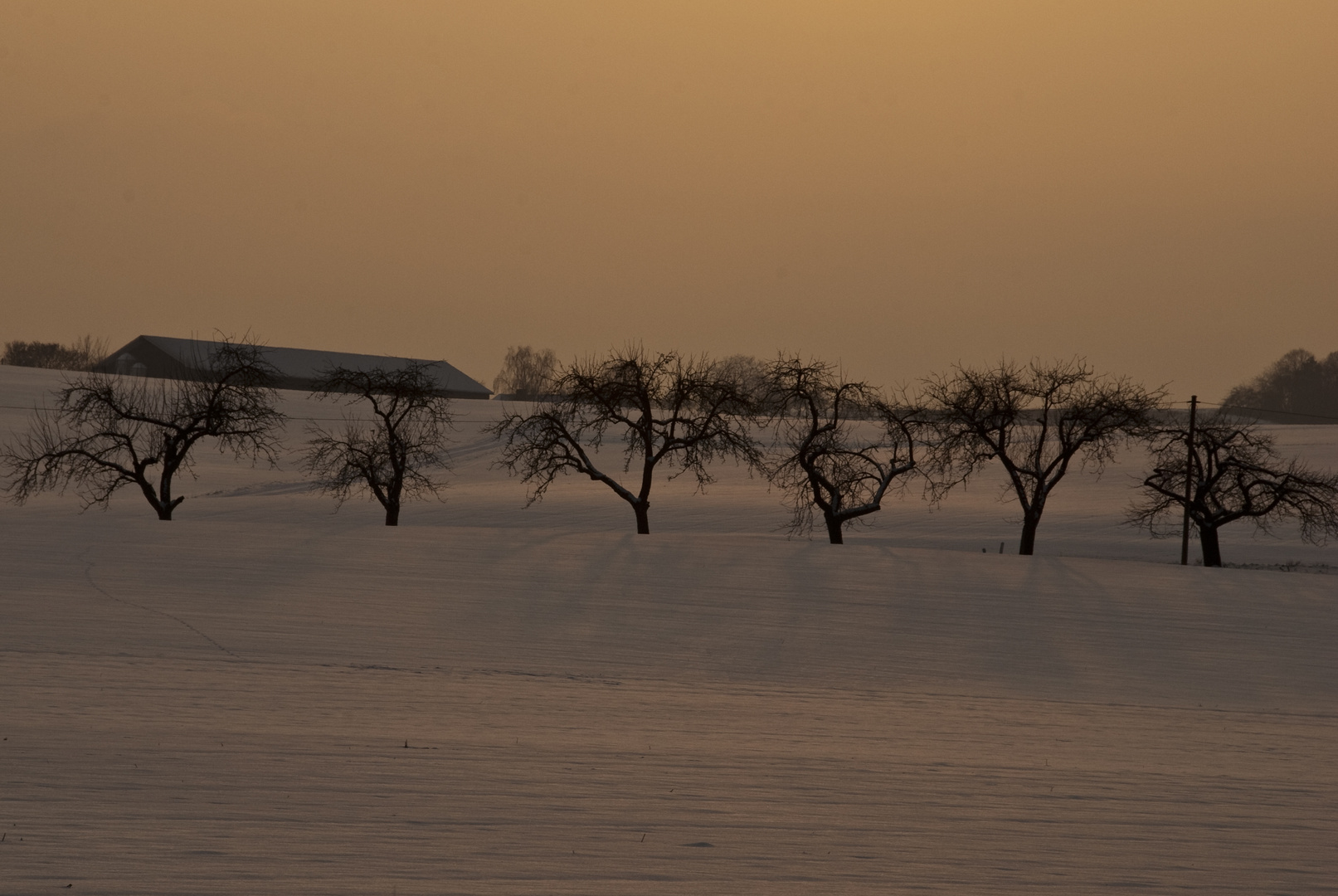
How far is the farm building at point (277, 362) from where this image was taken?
11588 cm

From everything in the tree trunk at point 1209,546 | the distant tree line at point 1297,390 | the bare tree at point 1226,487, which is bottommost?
the tree trunk at point 1209,546

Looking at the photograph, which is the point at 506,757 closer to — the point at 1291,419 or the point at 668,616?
the point at 668,616

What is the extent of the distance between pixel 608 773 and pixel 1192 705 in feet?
27.4

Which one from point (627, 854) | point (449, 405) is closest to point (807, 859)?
point (627, 854)

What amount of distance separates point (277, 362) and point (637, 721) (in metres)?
120

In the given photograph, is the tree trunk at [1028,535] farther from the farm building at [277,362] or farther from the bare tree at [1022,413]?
the farm building at [277,362]

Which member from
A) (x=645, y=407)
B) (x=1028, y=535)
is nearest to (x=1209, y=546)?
(x=1028, y=535)

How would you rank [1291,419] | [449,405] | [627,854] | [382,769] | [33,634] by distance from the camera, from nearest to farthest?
1. [627,854]
2. [382,769]
3. [33,634]
4. [449,405]
5. [1291,419]

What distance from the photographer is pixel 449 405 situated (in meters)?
87.6

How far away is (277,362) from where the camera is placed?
12344 cm

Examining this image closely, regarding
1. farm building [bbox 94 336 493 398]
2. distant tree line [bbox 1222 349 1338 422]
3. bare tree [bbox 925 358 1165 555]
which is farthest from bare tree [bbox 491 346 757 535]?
distant tree line [bbox 1222 349 1338 422]

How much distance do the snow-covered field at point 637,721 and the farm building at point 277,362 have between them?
94.3 m

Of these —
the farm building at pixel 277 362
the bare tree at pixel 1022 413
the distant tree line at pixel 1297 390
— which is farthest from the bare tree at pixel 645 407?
the distant tree line at pixel 1297 390

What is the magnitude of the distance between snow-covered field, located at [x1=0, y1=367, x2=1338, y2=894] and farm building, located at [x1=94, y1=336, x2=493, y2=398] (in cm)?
9430
